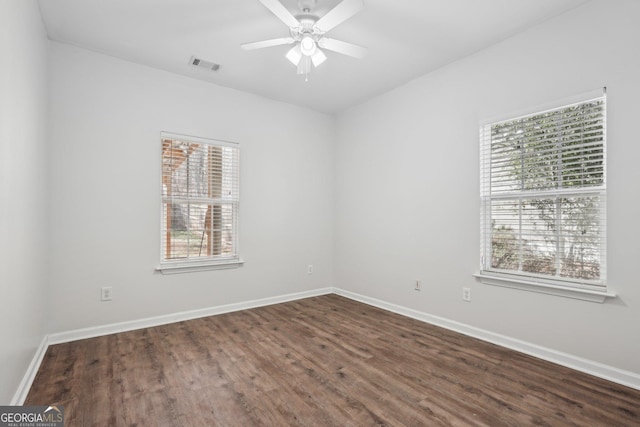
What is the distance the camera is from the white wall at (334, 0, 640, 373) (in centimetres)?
230

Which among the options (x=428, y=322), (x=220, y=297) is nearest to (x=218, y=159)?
(x=220, y=297)

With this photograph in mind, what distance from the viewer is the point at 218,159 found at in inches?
156

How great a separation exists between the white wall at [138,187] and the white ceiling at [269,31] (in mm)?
324

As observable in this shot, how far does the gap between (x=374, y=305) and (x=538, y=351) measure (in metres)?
1.91

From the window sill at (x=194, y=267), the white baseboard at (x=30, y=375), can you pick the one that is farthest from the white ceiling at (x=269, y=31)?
the white baseboard at (x=30, y=375)

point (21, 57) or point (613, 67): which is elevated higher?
point (613, 67)

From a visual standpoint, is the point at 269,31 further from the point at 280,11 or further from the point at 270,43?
the point at 280,11

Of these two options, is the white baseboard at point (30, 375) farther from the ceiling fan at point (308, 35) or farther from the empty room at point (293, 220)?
the ceiling fan at point (308, 35)

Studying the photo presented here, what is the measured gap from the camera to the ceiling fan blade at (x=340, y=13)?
2059 mm

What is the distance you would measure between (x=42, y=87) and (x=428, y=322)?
4256mm

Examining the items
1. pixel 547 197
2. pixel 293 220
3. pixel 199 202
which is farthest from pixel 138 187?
pixel 547 197

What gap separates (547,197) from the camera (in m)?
2.73

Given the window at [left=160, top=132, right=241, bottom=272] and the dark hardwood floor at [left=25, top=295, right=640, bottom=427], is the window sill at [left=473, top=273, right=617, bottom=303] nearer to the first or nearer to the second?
the dark hardwood floor at [left=25, top=295, right=640, bottom=427]

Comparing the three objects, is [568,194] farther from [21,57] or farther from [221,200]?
[21,57]
